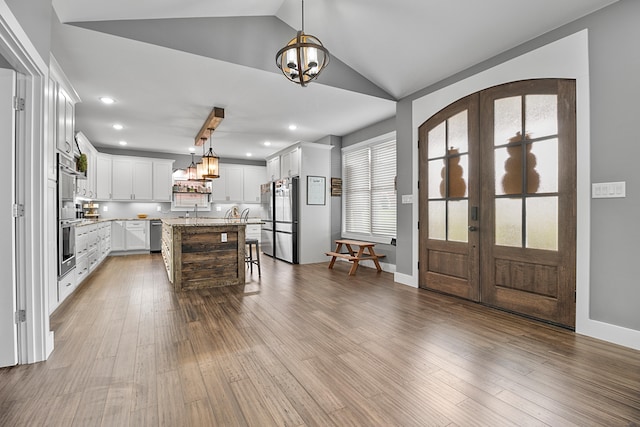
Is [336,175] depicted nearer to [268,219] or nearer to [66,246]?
[268,219]

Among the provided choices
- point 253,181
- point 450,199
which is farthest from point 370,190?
point 253,181

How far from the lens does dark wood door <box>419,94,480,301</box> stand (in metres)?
3.51

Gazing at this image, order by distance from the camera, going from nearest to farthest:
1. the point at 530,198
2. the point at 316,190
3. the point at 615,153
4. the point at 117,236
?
the point at 615,153
the point at 530,198
the point at 316,190
the point at 117,236

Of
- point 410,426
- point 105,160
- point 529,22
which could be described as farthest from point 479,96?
point 105,160

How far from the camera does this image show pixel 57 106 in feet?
10.6

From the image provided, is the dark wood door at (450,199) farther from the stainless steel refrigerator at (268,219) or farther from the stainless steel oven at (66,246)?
the stainless steel oven at (66,246)

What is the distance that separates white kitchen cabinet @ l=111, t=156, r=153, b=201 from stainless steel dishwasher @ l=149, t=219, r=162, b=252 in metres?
0.78

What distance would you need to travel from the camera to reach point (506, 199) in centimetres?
320

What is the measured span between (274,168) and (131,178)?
11.8 ft

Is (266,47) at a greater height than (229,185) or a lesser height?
greater

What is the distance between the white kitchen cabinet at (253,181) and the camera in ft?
30.4

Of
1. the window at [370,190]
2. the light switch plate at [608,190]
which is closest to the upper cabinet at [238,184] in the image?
the window at [370,190]

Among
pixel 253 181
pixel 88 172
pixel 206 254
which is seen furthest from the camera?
pixel 253 181

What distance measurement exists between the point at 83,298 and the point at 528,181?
198 inches
